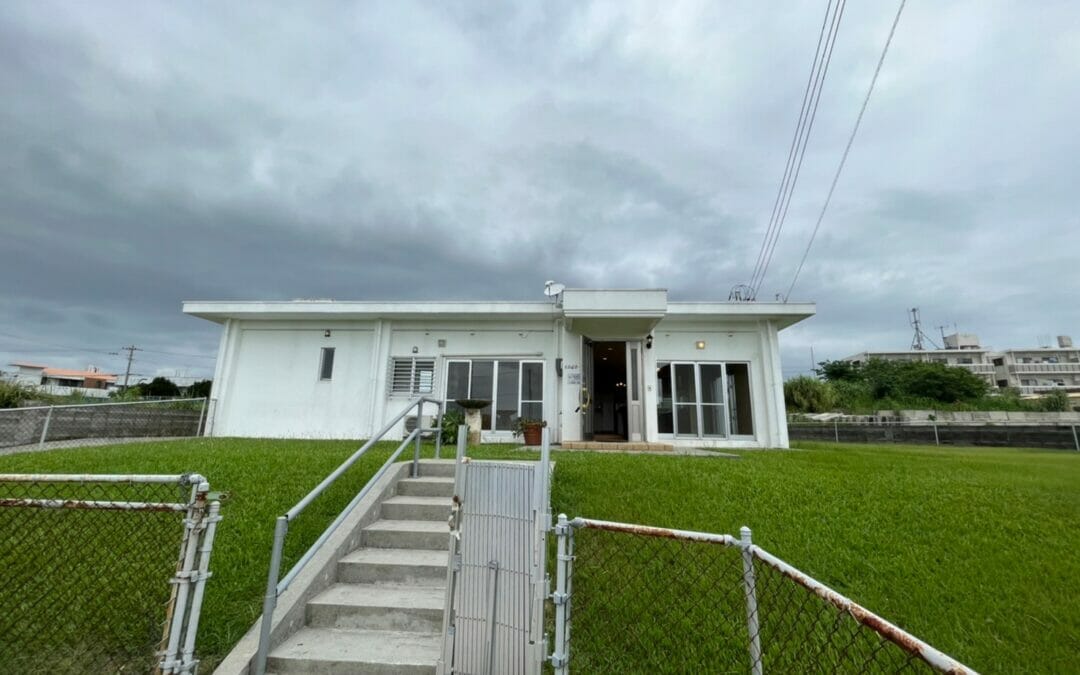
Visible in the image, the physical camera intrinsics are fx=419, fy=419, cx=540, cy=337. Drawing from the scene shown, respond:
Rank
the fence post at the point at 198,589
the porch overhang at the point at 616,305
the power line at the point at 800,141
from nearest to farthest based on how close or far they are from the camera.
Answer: the fence post at the point at 198,589 → the power line at the point at 800,141 → the porch overhang at the point at 616,305

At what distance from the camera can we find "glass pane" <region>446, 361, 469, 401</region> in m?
10.5

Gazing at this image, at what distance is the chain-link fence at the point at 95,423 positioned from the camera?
7.85 meters

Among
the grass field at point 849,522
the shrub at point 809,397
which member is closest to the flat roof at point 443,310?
the grass field at point 849,522

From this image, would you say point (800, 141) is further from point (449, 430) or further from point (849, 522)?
point (449, 430)

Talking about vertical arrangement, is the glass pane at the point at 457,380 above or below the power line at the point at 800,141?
below

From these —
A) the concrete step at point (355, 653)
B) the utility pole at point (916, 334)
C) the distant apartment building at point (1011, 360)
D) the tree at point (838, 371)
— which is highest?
the utility pole at point (916, 334)

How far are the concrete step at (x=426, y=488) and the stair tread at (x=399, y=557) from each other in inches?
30.8

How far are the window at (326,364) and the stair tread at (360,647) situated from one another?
358 inches

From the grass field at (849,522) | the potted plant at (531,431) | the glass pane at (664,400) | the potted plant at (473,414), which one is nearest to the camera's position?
the grass field at (849,522)

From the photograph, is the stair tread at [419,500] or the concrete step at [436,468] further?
the concrete step at [436,468]

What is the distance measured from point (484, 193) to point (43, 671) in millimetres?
15604

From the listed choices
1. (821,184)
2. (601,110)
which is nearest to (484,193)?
(601,110)

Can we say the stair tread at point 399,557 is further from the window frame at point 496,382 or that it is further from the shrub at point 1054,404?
the shrub at point 1054,404

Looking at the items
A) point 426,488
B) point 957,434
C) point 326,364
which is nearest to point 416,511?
point 426,488
